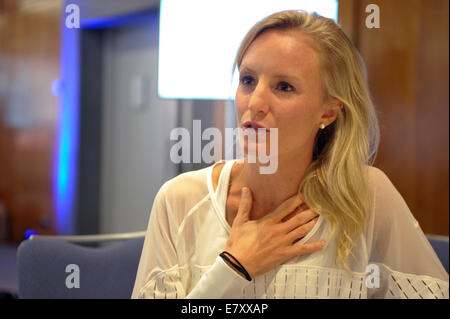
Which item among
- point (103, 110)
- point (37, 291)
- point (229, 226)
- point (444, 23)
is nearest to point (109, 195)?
point (37, 291)

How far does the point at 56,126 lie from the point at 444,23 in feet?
5.98

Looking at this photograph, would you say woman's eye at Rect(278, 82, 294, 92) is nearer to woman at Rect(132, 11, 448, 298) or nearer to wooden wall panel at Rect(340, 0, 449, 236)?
woman at Rect(132, 11, 448, 298)

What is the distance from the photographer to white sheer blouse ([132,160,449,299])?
0.72 m

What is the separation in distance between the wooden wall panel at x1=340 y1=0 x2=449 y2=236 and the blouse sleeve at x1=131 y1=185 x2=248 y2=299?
452 mm

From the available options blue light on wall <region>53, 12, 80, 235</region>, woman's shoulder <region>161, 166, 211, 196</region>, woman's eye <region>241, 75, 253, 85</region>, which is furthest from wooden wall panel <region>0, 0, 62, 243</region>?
woman's eye <region>241, 75, 253, 85</region>

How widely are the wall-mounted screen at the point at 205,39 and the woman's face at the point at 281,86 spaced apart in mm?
100

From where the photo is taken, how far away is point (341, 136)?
2.53 ft

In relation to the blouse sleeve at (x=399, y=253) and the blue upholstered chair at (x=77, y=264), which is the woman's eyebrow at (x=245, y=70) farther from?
the blue upholstered chair at (x=77, y=264)

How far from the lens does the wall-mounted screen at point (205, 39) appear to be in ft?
2.59

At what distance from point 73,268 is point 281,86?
0.67m

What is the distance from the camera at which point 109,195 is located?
4.11ft

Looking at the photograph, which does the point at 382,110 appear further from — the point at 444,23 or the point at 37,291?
the point at 37,291

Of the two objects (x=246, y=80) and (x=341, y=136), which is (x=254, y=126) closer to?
(x=246, y=80)

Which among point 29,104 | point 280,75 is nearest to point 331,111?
point 280,75
